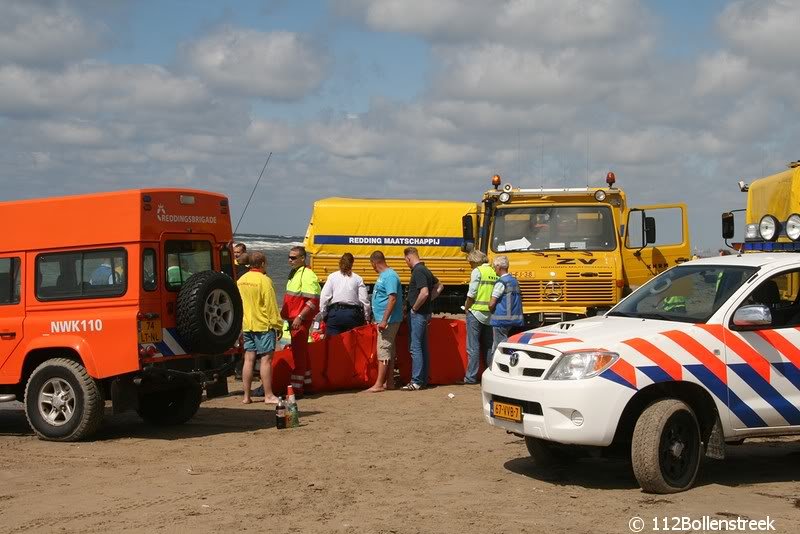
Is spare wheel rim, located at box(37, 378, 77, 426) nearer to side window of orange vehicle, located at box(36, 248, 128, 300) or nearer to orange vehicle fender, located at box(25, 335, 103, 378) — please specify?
orange vehicle fender, located at box(25, 335, 103, 378)

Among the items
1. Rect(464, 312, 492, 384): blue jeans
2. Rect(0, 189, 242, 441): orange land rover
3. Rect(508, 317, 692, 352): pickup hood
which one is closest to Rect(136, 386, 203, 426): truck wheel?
Rect(0, 189, 242, 441): orange land rover

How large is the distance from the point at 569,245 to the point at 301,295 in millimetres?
4578

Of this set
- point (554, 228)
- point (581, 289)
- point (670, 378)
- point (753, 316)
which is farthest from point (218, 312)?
point (554, 228)

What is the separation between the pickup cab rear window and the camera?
10.8m

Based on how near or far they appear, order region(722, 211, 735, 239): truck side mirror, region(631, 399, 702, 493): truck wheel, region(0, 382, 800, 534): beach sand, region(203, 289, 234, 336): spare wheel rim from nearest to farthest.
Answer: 1. region(0, 382, 800, 534): beach sand
2. region(631, 399, 702, 493): truck wheel
3. region(203, 289, 234, 336): spare wheel rim
4. region(722, 211, 735, 239): truck side mirror

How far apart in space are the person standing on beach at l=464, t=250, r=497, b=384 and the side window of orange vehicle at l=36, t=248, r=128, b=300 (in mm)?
5146

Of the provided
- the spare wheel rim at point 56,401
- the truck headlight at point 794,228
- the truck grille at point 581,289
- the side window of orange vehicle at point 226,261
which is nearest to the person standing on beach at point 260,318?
the side window of orange vehicle at point 226,261

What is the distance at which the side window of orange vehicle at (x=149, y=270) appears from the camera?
10.4 m

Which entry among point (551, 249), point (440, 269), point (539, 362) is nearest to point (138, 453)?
point (539, 362)

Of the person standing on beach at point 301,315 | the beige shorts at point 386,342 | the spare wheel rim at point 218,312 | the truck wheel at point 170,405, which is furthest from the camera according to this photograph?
the beige shorts at point 386,342

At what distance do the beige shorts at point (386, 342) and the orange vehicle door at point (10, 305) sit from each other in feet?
15.2

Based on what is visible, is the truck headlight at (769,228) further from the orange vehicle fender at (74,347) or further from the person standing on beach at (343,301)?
the orange vehicle fender at (74,347)

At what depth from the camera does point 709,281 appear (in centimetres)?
851

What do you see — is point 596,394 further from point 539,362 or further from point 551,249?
point 551,249
